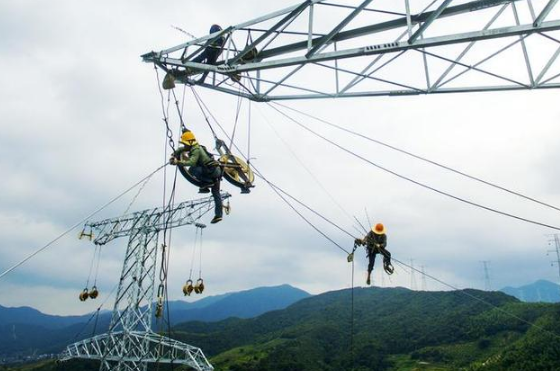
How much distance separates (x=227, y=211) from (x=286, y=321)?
405ft

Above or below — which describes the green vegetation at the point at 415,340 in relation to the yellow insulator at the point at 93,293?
below

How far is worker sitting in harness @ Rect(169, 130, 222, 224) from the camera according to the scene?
30.3ft

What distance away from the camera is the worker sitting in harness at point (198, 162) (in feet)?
30.3

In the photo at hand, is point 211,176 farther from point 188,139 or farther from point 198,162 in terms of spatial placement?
point 188,139

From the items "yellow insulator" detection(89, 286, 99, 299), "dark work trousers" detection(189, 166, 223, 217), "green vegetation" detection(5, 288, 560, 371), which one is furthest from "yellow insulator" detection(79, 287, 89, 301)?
"green vegetation" detection(5, 288, 560, 371)

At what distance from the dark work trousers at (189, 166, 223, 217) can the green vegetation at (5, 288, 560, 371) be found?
4222 centimetres

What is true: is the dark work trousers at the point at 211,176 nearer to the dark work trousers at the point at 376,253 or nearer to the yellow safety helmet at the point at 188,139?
the yellow safety helmet at the point at 188,139

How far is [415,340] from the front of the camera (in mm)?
82250

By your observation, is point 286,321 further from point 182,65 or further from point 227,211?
point 182,65

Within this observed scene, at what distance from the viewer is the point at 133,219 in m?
28.4

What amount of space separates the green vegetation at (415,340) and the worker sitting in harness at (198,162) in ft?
140

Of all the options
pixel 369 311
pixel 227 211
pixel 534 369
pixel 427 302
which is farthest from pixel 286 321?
pixel 227 211

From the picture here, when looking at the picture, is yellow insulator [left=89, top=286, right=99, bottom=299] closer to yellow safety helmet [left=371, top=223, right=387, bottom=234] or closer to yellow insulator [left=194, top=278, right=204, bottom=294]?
yellow insulator [left=194, top=278, right=204, bottom=294]

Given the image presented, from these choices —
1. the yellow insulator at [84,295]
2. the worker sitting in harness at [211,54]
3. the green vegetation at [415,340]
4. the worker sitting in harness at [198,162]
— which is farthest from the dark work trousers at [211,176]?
the green vegetation at [415,340]
